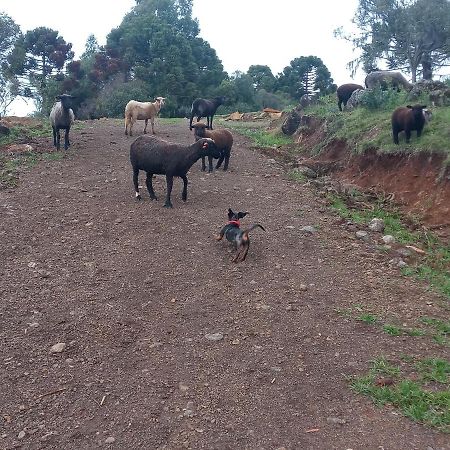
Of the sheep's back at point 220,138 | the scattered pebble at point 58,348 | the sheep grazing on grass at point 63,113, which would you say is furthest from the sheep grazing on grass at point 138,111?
the scattered pebble at point 58,348

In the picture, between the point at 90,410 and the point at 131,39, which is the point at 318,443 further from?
the point at 131,39

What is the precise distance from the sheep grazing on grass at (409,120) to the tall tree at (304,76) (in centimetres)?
3359

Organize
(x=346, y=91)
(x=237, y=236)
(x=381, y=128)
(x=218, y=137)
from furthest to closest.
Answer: (x=346, y=91) → (x=218, y=137) → (x=381, y=128) → (x=237, y=236)

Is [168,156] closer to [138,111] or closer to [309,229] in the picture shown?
[309,229]

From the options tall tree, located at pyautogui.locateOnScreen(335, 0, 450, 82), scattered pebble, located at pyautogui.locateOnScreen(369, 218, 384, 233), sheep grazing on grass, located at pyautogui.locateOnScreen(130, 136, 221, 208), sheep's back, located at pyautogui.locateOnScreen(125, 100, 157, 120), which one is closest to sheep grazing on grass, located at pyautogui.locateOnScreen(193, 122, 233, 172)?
sheep grazing on grass, located at pyautogui.locateOnScreen(130, 136, 221, 208)

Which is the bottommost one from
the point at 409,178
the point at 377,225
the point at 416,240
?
the point at 416,240

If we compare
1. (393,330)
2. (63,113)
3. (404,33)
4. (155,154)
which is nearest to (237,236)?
(393,330)

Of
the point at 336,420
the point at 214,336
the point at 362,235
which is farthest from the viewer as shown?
the point at 362,235

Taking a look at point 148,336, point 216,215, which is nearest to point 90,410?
point 148,336

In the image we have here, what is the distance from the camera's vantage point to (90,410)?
4.19 meters

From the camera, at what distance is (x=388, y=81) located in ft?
52.1

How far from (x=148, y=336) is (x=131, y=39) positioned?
111 ft

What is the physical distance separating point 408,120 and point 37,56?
3073cm

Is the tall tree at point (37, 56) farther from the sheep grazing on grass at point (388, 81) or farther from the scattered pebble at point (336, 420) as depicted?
the scattered pebble at point (336, 420)
